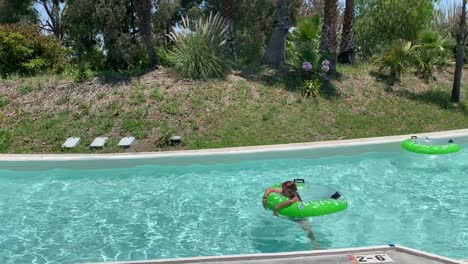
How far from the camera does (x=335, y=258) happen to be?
260 inches

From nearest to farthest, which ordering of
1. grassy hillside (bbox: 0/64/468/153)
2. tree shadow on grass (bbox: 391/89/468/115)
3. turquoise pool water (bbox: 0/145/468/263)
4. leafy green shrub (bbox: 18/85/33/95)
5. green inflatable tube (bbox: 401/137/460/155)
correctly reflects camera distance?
turquoise pool water (bbox: 0/145/468/263) → green inflatable tube (bbox: 401/137/460/155) → grassy hillside (bbox: 0/64/468/153) → leafy green shrub (bbox: 18/85/33/95) → tree shadow on grass (bbox: 391/89/468/115)

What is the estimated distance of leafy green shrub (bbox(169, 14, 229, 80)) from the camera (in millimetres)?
19094

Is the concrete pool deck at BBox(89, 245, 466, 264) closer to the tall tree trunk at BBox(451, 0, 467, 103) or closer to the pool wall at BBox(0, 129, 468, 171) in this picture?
the pool wall at BBox(0, 129, 468, 171)

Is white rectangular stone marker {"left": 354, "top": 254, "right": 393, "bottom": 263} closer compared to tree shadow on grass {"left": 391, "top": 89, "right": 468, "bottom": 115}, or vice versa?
white rectangular stone marker {"left": 354, "top": 254, "right": 393, "bottom": 263}

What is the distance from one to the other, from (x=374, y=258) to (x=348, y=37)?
60.5 ft

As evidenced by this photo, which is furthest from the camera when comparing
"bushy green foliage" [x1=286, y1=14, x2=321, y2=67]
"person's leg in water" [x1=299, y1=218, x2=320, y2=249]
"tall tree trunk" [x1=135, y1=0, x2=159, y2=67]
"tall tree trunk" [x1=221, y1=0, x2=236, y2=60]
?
"tall tree trunk" [x1=221, y1=0, x2=236, y2=60]

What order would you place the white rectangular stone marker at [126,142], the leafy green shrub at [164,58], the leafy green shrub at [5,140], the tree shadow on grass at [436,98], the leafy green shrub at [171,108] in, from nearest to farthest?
the white rectangular stone marker at [126,142]
the leafy green shrub at [5,140]
the leafy green shrub at [171,108]
the tree shadow on grass at [436,98]
the leafy green shrub at [164,58]

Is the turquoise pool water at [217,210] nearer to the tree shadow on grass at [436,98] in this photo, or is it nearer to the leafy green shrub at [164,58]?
the tree shadow on grass at [436,98]

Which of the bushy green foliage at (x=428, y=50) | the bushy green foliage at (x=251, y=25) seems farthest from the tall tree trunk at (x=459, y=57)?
the bushy green foliage at (x=251, y=25)

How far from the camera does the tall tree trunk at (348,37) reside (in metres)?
22.7

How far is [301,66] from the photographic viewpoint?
2027 centimetres

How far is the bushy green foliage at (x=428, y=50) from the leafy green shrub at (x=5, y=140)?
1760cm

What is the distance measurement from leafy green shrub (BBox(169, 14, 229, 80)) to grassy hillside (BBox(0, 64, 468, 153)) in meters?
0.60

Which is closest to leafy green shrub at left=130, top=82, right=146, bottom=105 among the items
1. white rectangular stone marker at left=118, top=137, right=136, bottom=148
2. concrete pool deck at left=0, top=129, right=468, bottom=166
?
white rectangular stone marker at left=118, top=137, right=136, bottom=148
